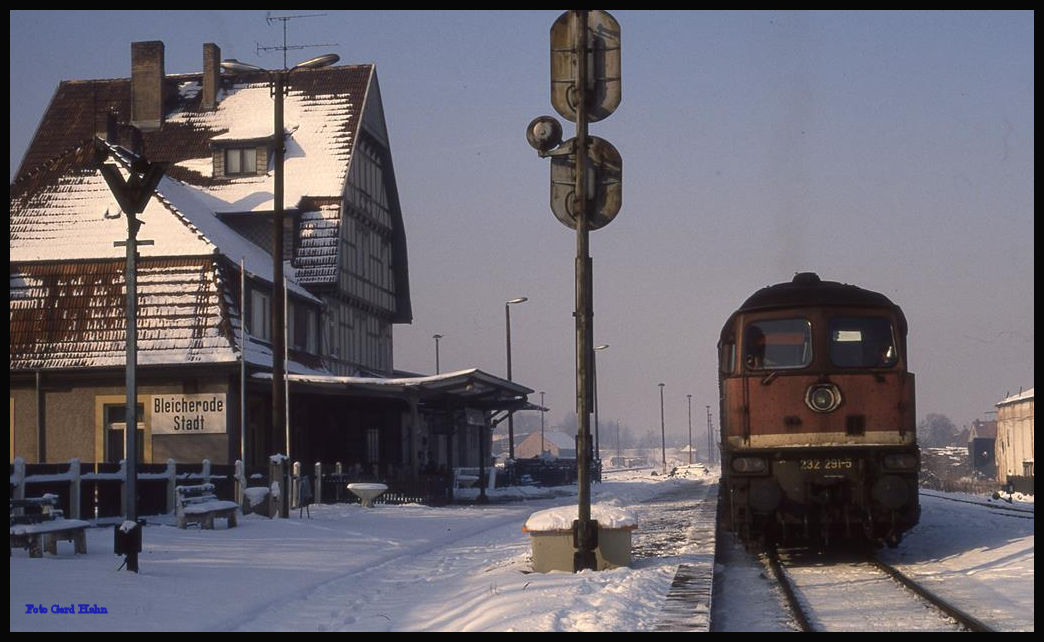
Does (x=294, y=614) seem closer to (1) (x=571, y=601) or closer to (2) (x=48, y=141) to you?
(1) (x=571, y=601)

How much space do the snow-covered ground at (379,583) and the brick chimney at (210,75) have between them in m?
26.9

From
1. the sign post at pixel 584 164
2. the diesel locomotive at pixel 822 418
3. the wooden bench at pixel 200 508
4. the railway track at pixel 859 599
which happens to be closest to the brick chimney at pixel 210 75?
the wooden bench at pixel 200 508

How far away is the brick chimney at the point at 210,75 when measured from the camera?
45.4 m

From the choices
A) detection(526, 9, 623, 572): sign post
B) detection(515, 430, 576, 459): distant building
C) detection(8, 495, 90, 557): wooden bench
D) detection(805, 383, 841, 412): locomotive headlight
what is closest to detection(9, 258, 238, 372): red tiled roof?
detection(8, 495, 90, 557): wooden bench

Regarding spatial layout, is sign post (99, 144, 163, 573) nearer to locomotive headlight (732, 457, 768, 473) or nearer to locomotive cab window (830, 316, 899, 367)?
locomotive headlight (732, 457, 768, 473)

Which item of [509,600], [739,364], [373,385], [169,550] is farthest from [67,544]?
[373,385]

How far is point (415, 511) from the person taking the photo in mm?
29109

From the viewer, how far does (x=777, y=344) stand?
54.0 ft

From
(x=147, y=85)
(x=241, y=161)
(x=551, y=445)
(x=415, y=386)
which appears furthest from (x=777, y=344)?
(x=551, y=445)

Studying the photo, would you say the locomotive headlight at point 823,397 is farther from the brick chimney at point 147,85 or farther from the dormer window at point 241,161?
the brick chimney at point 147,85

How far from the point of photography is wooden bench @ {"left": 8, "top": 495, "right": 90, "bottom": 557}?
14.9 meters

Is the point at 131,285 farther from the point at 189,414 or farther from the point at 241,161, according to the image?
the point at 241,161

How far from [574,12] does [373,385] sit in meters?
19.1

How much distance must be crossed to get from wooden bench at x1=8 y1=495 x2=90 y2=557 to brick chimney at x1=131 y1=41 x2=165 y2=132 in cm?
3142
